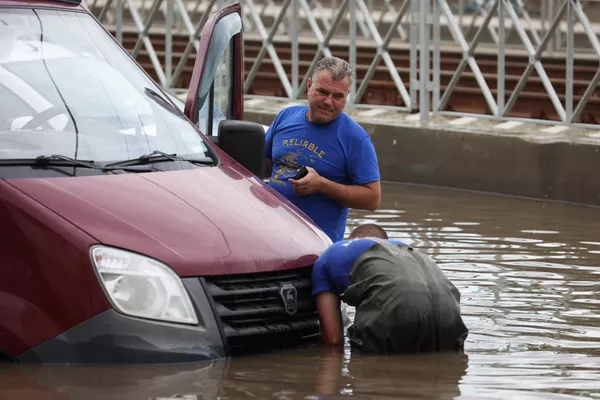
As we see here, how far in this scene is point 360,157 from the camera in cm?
817

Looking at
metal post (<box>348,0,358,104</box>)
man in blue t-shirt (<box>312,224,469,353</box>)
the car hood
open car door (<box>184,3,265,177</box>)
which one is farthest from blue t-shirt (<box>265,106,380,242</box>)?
metal post (<box>348,0,358,104</box>)

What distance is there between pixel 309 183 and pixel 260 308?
4.27ft

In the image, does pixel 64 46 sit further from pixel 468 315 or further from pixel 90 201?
pixel 468 315

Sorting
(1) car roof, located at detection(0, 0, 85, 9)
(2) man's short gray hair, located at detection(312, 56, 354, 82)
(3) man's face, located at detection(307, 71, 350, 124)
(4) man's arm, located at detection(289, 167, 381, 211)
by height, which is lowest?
(4) man's arm, located at detection(289, 167, 381, 211)

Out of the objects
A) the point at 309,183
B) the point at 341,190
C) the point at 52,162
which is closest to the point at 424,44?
the point at 341,190

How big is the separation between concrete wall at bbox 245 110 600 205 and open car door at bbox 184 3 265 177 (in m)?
5.09

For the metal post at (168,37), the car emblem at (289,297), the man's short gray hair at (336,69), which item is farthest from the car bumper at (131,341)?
the metal post at (168,37)

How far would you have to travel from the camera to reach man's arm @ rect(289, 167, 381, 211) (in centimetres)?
797

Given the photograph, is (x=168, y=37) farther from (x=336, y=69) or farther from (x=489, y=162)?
(x=336, y=69)

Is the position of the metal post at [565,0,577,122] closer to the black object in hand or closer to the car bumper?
the black object in hand

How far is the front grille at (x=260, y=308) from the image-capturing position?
6.66 metres

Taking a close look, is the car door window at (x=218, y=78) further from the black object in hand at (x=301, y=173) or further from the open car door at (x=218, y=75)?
the black object in hand at (x=301, y=173)

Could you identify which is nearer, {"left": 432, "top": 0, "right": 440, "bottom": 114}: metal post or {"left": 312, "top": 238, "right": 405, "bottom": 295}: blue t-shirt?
{"left": 312, "top": 238, "right": 405, "bottom": 295}: blue t-shirt

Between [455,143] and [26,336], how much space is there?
879 cm
